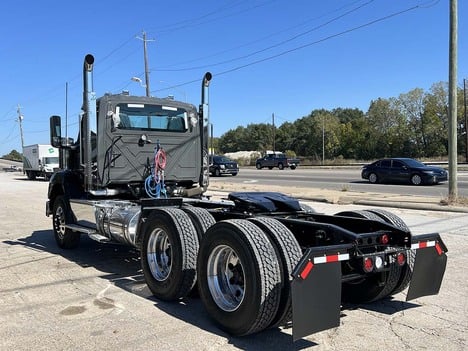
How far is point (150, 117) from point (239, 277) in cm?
440

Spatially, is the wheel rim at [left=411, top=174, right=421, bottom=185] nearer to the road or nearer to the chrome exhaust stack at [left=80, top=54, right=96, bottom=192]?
the road

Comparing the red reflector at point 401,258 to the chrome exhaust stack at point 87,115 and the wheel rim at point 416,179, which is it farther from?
the wheel rim at point 416,179

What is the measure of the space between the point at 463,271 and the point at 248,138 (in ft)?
449

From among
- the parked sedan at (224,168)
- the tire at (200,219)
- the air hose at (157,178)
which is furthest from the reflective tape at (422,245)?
the parked sedan at (224,168)

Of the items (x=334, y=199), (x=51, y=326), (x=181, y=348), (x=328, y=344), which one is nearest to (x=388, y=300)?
(x=328, y=344)

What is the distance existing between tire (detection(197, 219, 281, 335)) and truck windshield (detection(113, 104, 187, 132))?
3.81m

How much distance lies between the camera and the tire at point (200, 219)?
5367 mm

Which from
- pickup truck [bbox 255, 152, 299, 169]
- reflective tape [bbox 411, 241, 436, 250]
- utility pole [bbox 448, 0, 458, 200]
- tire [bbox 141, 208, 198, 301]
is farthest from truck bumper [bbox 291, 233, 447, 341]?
pickup truck [bbox 255, 152, 299, 169]

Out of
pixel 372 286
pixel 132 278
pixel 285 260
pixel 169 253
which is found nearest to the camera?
pixel 285 260

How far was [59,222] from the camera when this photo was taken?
28.8 feet

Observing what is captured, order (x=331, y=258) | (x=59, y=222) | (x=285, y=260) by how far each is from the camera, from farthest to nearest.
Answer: (x=59, y=222), (x=285, y=260), (x=331, y=258)

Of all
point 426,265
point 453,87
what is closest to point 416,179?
point 453,87

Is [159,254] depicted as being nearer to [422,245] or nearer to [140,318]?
[140,318]

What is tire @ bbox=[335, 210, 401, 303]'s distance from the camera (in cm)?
480
